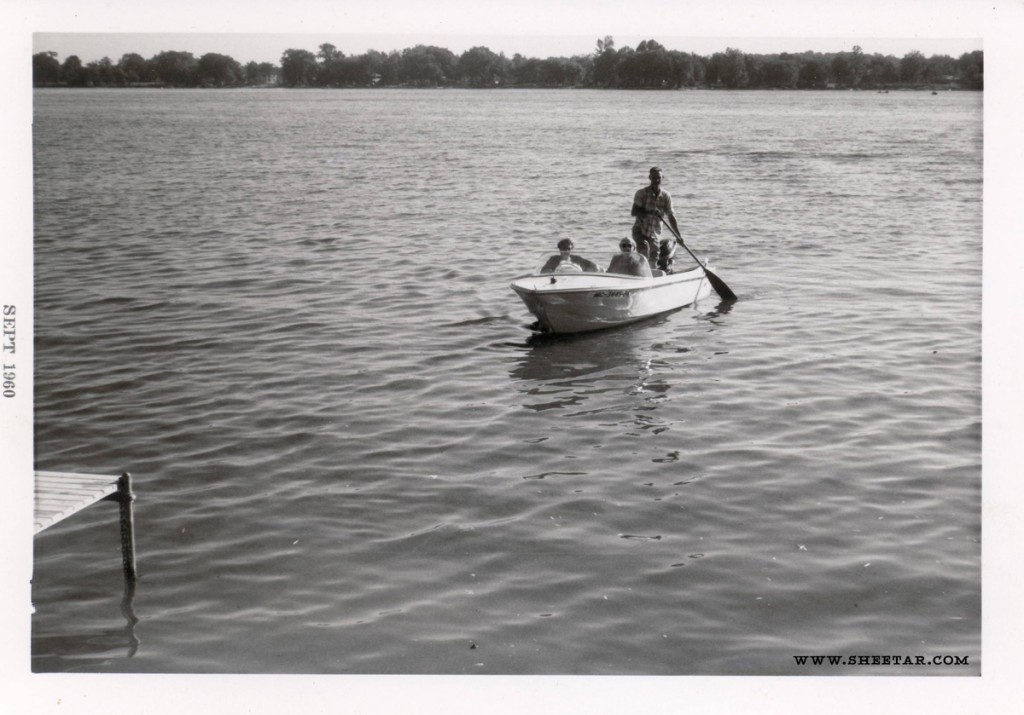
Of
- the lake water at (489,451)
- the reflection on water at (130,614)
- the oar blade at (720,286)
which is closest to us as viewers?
the reflection on water at (130,614)

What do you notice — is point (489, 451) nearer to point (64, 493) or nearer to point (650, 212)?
point (64, 493)

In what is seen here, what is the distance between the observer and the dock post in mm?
8070

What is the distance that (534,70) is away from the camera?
17.2 m

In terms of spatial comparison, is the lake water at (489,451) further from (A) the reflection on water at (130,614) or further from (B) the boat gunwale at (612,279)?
(B) the boat gunwale at (612,279)

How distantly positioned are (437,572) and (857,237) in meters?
18.0

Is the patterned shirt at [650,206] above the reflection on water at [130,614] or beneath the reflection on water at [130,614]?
above

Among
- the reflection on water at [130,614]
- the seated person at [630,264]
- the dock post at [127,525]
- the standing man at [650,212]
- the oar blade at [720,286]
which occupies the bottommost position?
the reflection on water at [130,614]

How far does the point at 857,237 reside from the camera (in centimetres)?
2322

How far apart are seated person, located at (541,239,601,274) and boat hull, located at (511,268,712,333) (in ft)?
0.76

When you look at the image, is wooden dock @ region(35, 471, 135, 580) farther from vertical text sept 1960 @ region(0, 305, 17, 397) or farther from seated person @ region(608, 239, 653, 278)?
seated person @ region(608, 239, 653, 278)

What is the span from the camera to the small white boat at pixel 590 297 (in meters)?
14.3

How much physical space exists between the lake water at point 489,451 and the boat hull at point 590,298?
387 mm

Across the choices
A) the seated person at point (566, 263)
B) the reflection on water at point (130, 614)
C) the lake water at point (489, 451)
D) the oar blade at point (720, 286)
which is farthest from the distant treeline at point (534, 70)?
the reflection on water at point (130, 614)
